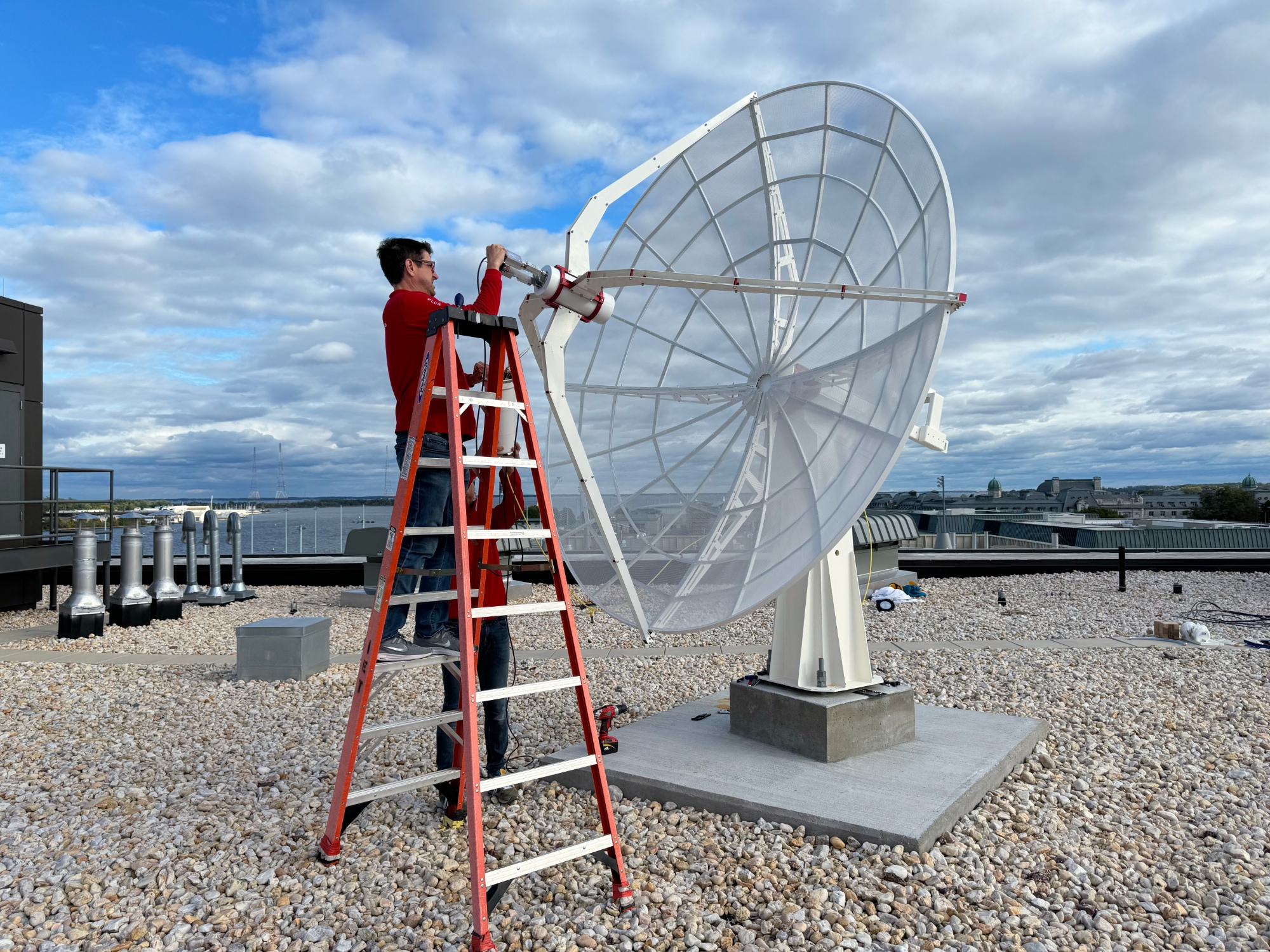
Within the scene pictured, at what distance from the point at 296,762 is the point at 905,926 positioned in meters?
3.70

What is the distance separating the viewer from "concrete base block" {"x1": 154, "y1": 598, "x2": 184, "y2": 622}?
11.0 meters

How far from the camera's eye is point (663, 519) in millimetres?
5426

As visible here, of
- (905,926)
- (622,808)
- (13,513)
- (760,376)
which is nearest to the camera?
(905,926)

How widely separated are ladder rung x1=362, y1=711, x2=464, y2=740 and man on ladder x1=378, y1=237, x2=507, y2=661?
275 millimetres

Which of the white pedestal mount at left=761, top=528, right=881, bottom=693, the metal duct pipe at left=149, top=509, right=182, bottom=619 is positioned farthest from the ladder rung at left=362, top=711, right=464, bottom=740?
the metal duct pipe at left=149, top=509, right=182, bottom=619

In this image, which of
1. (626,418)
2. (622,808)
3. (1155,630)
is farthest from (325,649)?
(1155,630)

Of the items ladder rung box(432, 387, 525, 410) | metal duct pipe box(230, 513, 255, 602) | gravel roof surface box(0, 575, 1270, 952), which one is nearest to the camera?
gravel roof surface box(0, 575, 1270, 952)

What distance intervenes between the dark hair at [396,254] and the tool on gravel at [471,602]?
0.68 metres

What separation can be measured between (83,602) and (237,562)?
11.5 feet

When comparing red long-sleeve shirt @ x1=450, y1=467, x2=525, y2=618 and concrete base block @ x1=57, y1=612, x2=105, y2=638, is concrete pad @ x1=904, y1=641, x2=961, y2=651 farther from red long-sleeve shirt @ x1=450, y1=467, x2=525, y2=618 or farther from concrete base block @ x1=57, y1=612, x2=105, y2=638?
concrete base block @ x1=57, y1=612, x2=105, y2=638

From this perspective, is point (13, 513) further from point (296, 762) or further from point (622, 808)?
point (622, 808)

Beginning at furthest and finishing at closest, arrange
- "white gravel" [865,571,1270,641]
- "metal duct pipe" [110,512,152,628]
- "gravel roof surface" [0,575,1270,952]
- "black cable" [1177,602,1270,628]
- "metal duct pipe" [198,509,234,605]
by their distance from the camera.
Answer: "metal duct pipe" [198,509,234,605] → "metal duct pipe" [110,512,152,628] → "black cable" [1177,602,1270,628] → "white gravel" [865,571,1270,641] → "gravel roof surface" [0,575,1270,952]

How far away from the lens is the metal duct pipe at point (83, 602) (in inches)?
373

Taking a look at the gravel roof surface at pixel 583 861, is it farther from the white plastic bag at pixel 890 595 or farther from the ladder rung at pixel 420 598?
the white plastic bag at pixel 890 595
